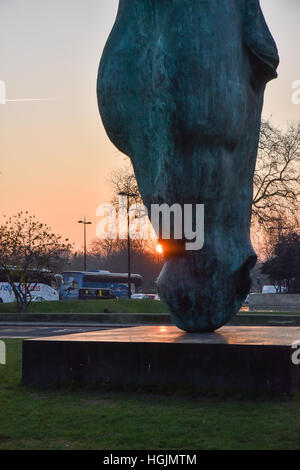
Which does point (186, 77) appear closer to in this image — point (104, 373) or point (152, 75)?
point (152, 75)

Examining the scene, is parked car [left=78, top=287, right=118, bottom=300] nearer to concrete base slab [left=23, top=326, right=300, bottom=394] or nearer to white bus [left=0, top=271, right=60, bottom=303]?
white bus [left=0, top=271, right=60, bottom=303]

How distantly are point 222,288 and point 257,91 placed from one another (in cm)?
219

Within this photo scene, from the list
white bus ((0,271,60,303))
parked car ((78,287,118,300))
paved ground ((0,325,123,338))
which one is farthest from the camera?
parked car ((78,287,118,300))

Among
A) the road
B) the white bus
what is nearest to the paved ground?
the road

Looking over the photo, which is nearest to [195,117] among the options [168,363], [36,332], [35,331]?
[168,363]

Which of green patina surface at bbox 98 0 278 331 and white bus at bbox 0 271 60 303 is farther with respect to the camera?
white bus at bbox 0 271 60 303

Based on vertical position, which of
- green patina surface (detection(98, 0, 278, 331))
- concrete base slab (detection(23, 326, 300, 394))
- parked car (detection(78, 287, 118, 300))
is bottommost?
parked car (detection(78, 287, 118, 300))

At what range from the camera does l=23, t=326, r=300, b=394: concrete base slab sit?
5.45 metres

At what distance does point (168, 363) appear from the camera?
18.8ft

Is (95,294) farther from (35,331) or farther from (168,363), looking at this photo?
(168,363)

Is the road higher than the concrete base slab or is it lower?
lower

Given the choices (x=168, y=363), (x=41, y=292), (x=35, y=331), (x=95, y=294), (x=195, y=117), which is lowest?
(x=95, y=294)

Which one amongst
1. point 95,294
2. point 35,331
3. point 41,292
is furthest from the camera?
point 95,294
